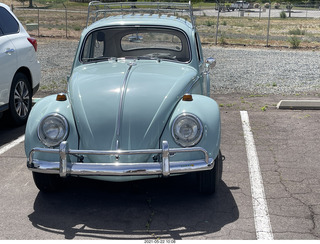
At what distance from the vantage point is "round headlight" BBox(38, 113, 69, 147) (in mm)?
4824

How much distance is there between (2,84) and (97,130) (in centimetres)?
315

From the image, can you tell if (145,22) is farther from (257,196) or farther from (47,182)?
(257,196)

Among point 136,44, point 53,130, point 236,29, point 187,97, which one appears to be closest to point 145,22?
point 136,44

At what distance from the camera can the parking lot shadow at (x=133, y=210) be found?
14.7 ft

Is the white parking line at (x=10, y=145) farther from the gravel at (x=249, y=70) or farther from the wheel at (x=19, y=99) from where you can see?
the gravel at (x=249, y=70)

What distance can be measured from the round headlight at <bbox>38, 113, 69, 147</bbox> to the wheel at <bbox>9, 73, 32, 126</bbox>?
3162 millimetres

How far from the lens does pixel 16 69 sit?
7910 millimetres

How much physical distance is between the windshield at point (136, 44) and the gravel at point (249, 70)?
4.50 m

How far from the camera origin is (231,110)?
9.24m

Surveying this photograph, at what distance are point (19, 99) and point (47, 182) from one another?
3.32m

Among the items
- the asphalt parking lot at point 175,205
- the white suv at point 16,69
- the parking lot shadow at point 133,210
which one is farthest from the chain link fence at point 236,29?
the parking lot shadow at point 133,210

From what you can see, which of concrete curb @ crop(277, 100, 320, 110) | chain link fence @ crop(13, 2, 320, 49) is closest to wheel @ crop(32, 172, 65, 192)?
concrete curb @ crop(277, 100, 320, 110)

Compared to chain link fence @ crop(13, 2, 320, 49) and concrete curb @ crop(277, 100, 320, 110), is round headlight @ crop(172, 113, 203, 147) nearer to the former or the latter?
concrete curb @ crop(277, 100, 320, 110)

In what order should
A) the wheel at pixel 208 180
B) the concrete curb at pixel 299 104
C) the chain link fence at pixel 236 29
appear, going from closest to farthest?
the wheel at pixel 208 180
the concrete curb at pixel 299 104
the chain link fence at pixel 236 29
